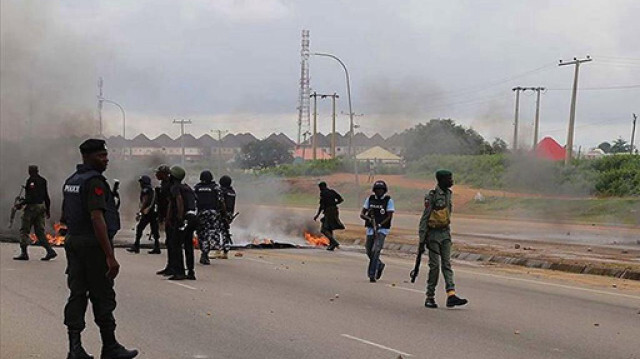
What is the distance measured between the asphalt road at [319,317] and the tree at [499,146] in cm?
2525

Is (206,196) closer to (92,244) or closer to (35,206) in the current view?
(35,206)

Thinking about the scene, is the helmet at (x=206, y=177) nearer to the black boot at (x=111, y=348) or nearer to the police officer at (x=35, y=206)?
the police officer at (x=35, y=206)

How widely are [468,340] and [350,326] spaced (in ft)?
4.60

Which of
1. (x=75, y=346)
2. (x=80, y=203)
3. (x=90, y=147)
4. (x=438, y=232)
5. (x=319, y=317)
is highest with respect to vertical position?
(x=90, y=147)

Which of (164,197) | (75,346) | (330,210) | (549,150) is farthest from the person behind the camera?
(549,150)

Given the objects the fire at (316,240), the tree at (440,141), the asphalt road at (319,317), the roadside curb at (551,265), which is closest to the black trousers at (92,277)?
the asphalt road at (319,317)

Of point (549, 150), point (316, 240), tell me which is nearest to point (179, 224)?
point (316, 240)

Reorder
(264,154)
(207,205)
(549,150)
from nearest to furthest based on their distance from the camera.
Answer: (207,205) < (549,150) < (264,154)

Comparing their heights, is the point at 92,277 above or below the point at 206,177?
below

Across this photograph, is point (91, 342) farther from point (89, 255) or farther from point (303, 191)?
point (303, 191)

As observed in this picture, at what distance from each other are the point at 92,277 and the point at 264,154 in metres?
47.1

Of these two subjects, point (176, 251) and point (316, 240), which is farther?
point (316, 240)

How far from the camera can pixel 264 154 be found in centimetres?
5428

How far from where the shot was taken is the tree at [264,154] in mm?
47628
